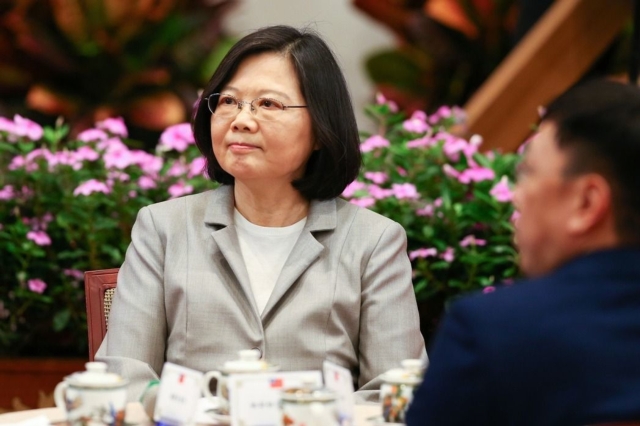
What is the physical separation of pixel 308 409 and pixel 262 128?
0.93m

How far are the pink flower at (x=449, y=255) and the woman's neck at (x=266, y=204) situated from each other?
35.4 inches

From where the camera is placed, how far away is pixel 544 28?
172 inches

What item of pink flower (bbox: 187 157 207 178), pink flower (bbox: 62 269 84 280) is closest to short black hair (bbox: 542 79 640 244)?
pink flower (bbox: 187 157 207 178)

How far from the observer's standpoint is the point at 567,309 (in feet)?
4.06

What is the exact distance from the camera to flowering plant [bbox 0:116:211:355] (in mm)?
3490

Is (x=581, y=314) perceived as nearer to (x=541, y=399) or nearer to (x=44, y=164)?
(x=541, y=399)

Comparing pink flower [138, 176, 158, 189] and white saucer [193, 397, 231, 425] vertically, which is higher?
pink flower [138, 176, 158, 189]

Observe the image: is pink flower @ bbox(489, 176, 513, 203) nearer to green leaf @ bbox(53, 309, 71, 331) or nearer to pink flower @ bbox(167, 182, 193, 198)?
pink flower @ bbox(167, 182, 193, 198)

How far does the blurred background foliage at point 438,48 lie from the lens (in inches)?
242

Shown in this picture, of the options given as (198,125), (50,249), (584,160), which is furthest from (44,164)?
(584,160)

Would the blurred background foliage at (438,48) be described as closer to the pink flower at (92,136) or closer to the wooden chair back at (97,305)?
the pink flower at (92,136)

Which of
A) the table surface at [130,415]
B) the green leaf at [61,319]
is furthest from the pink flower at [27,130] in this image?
the table surface at [130,415]

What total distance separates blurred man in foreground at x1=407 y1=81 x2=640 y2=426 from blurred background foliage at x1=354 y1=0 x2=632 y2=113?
15.9 feet

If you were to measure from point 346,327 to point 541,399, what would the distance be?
3.90 ft
